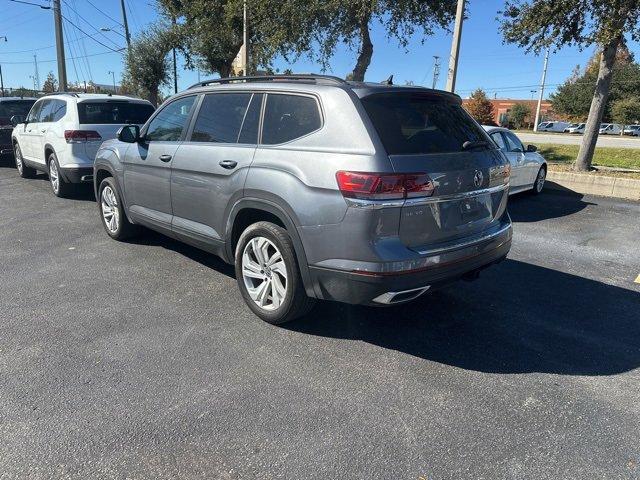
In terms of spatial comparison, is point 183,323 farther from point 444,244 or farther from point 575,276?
point 575,276

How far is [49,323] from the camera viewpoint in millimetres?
3943

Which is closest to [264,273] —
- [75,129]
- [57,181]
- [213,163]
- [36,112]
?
[213,163]

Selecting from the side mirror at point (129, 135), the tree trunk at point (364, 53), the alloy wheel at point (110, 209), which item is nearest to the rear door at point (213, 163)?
the side mirror at point (129, 135)

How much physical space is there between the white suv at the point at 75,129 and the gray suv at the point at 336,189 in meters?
4.31

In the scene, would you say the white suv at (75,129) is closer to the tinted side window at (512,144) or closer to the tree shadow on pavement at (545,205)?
the tinted side window at (512,144)

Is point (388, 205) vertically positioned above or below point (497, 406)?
above

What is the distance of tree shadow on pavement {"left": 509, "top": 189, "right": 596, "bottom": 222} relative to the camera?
828cm

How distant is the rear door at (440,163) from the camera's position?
3.25 metres

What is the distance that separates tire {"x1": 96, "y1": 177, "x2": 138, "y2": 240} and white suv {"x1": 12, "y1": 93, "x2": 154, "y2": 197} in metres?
2.34

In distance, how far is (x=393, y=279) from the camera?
10.4 ft

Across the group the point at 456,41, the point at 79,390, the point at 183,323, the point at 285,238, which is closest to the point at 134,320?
the point at 183,323

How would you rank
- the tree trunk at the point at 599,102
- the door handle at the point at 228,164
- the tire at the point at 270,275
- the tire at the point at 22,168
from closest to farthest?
the tire at the point at 270,275
the door handle at the point at 228,164
the tree trunk at the point at 599,102
the tire at the point at 22,168

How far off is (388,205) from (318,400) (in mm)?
1256

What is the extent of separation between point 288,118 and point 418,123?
3.15 feet
